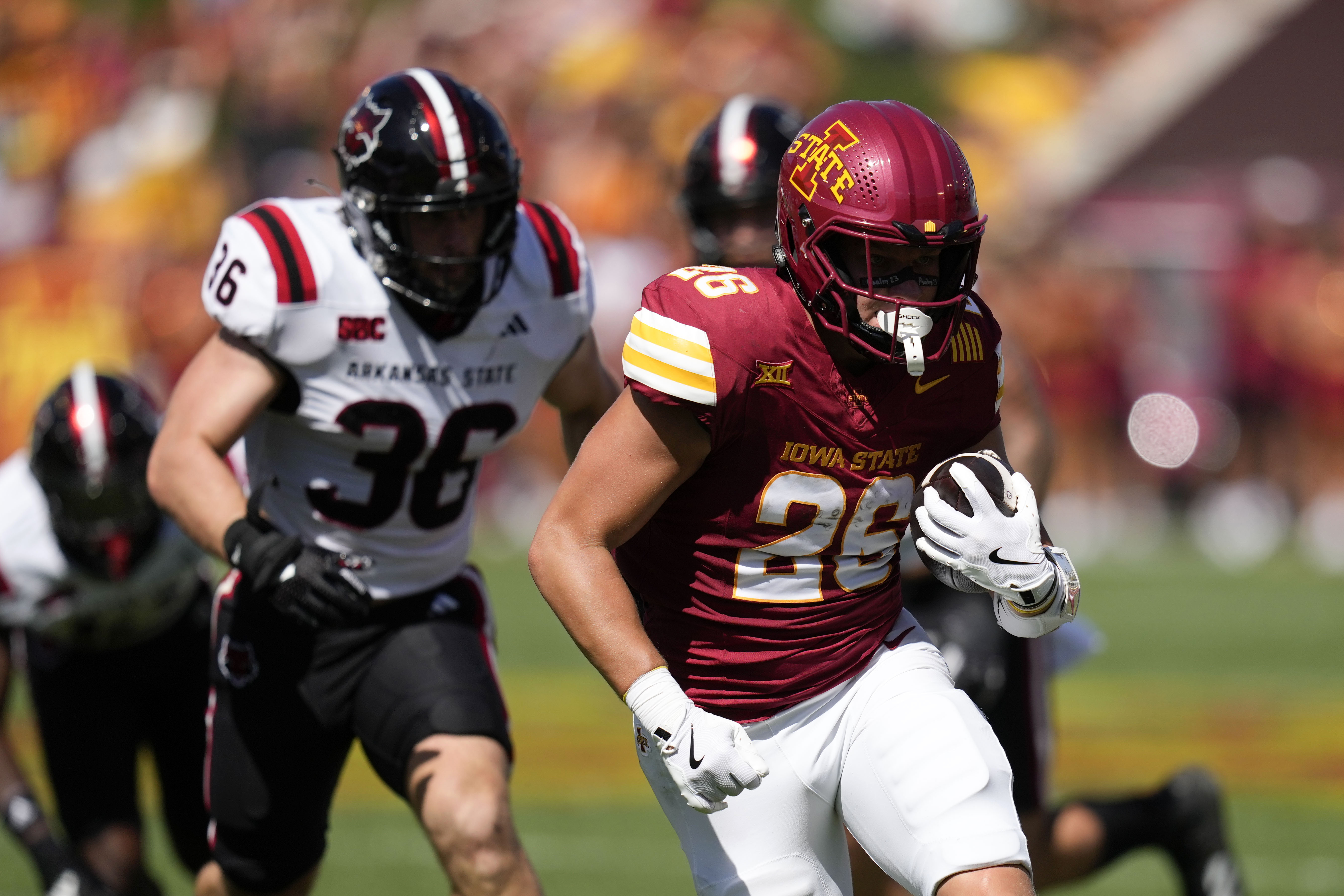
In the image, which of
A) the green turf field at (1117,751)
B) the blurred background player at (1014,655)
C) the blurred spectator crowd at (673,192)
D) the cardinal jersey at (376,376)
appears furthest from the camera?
the blurred spectator crowd at (673,192)

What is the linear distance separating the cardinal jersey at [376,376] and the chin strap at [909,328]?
1245mm

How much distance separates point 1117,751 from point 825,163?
16.8 feet

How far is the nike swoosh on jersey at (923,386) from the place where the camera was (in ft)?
9.73

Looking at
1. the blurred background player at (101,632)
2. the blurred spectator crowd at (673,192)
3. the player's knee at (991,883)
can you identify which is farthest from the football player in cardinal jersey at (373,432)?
the blurred spectator crowd at (673,192)

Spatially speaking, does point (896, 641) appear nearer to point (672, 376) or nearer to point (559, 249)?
point (672, 376)

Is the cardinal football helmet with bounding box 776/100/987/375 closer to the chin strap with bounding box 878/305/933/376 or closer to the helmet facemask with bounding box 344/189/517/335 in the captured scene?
the chin strap with bounding box 878/305/933/376

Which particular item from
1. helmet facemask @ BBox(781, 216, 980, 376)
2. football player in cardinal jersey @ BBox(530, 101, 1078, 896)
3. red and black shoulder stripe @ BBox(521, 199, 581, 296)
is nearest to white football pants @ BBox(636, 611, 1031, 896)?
football player in cardinal jersey @ BBox(530, 101, 1078, 896)

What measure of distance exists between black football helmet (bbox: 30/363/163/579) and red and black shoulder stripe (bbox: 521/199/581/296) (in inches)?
49.0

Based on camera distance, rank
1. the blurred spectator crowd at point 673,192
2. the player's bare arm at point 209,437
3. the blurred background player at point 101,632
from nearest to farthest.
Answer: the player's bare arm at point 209,437 < the blurred background player at point 101,632 < the blurred spectator crowd at point 673,192

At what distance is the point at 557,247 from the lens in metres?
3.94

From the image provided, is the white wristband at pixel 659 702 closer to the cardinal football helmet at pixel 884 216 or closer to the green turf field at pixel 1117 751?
the cardinal football helmet at pixel 884 216

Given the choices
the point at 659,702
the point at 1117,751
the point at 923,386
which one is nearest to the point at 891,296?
the point at 923,386

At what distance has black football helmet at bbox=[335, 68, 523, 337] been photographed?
3650 millimetres

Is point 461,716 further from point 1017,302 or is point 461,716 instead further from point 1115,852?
point 1017,302
